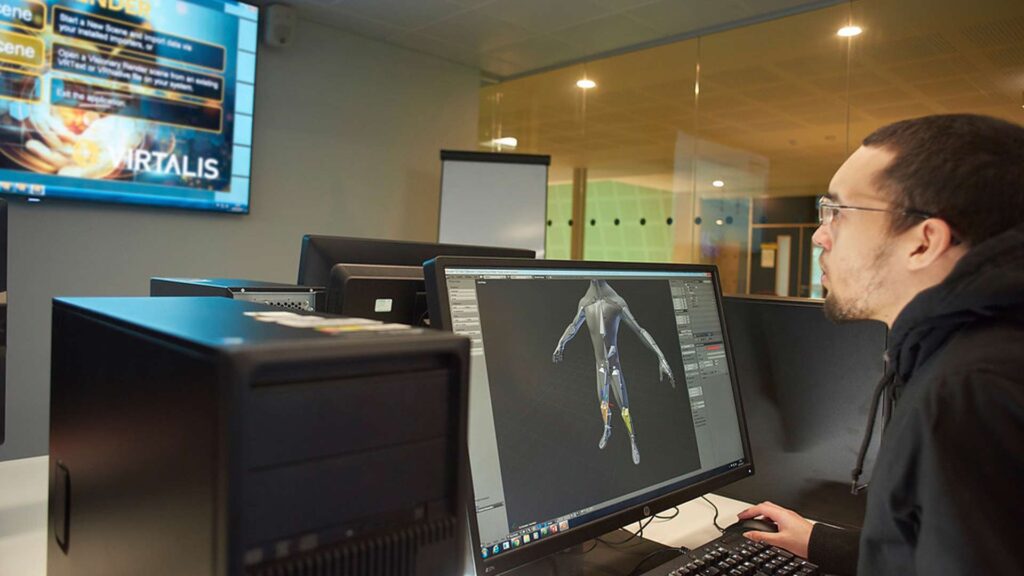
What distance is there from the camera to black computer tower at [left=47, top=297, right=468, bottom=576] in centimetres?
36

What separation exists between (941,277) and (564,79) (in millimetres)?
4326

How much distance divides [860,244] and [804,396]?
46 centimetres

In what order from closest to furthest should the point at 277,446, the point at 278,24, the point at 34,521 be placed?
1. the point at 277,446
2. the point at 34,521
3. the point at 278,24

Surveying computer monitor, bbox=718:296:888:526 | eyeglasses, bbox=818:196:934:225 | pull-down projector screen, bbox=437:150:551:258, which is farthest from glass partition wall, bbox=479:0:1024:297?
eyeglasses, bbox=818:196:934:225

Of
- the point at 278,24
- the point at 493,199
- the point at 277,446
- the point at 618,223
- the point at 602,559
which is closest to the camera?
the point at 277,446

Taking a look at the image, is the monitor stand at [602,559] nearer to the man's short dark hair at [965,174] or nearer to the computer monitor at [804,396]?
the computer monitor at [804,396]

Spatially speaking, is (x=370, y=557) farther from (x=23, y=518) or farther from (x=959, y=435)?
(x=23, y=518)

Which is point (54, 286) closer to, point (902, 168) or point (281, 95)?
point (281, 95)

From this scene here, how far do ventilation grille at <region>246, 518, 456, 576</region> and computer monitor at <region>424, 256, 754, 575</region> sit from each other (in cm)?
25

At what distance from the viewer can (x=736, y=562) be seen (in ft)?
3.22

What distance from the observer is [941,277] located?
89 centimetres

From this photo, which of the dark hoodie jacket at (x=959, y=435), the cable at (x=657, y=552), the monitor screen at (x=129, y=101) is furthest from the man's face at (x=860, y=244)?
the monitor screen at (x=129, y=101)

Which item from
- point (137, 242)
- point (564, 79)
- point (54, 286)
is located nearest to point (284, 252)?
point (137, 242)

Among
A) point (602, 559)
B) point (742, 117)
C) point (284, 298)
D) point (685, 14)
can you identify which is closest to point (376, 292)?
point (284, 298)
